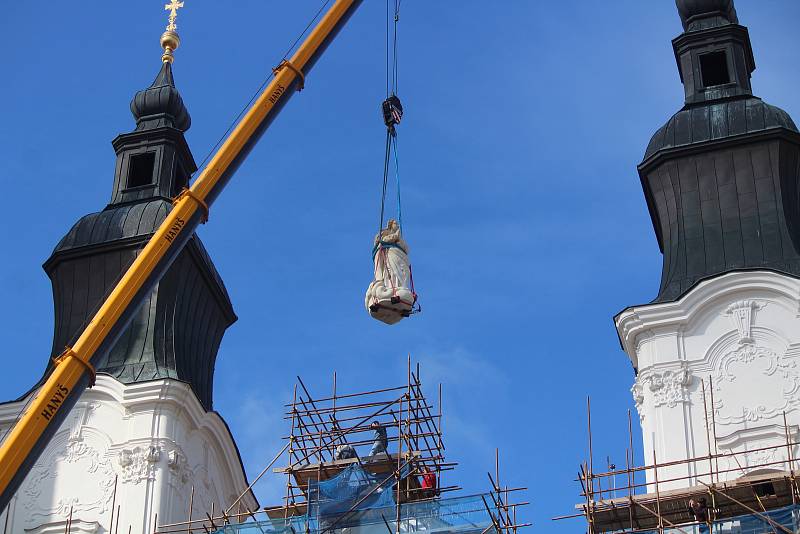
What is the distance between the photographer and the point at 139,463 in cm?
3478

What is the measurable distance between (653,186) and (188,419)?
322 inches

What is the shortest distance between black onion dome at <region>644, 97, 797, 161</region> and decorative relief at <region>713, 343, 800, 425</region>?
3.82 meters

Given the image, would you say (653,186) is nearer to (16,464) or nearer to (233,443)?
(233,443)

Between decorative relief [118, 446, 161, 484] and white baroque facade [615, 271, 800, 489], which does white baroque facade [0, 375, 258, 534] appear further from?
white baroque facade [615, 271, 800, 489]

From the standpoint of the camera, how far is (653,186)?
35.5 meters

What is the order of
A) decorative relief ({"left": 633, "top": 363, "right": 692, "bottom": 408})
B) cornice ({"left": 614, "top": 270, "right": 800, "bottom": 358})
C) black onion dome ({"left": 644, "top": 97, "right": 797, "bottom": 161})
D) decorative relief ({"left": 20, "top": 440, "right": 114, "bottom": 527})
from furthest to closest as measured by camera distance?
black onion dome ({"left": 644, "top": 97, "right": 797, "bottom": 161})
decorative relief ({"left": 20, "top": 440, "right": 114, "bottom": 527})
cornice ({"left": 614, "top": 270, "right": 800, "bottom": 358})
decorative relief ({"left": 633, "top": 363, "right": 692, "bottom": 408})

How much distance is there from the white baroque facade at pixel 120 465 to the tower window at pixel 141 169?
4.72m

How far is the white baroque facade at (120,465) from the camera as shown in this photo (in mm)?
34375

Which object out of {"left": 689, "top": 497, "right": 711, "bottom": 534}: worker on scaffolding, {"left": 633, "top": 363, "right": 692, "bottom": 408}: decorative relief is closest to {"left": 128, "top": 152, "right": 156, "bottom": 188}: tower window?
{"left": 633, "top": 363, "right": 692, "bottom": 408}: decorative relief

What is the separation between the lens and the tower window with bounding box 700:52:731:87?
121 feet

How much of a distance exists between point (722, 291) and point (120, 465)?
956 centimetres

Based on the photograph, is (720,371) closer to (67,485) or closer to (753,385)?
(753,385)

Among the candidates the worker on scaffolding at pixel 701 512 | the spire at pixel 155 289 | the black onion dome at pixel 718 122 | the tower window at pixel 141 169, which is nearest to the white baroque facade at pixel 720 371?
the worker on scaffolding at pixel 701 512

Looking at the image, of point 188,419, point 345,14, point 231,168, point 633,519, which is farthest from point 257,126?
point 633,519
